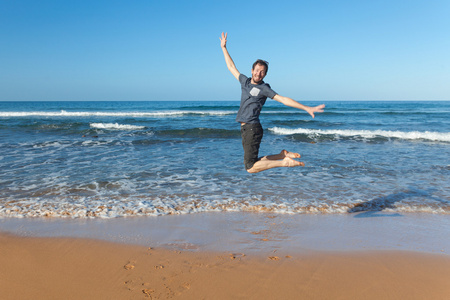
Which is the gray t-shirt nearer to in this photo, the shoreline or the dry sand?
the shoreline

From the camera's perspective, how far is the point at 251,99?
516 centimetres

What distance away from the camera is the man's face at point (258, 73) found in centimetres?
496

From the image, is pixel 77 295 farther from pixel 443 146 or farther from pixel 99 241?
pixel 443 146

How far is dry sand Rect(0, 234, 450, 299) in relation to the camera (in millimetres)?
3418

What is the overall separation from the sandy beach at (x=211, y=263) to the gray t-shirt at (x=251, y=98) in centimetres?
184

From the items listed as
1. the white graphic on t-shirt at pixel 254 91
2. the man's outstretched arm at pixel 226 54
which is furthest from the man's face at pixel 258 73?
the man's outstretched arm at pixel 226 54

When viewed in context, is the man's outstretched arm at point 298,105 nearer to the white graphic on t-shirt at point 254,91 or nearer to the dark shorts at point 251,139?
the white graphic on t-shirt at point 254,91

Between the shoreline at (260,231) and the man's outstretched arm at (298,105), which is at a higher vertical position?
the man's outstretched arm at (298,105)

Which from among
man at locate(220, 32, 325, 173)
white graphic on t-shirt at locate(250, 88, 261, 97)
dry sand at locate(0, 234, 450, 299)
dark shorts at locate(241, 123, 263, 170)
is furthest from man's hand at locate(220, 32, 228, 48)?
dry sand at locate(0, 234, 450, 299)

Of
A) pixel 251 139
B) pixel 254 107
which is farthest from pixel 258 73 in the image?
pixel 251 139

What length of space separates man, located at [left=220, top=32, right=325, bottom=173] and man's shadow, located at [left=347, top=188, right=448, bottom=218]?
1.97 meters

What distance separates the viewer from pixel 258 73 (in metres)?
4.97

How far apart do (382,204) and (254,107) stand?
151 inches

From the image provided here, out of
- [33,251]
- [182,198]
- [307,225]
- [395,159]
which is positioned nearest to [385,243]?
[307,225]
